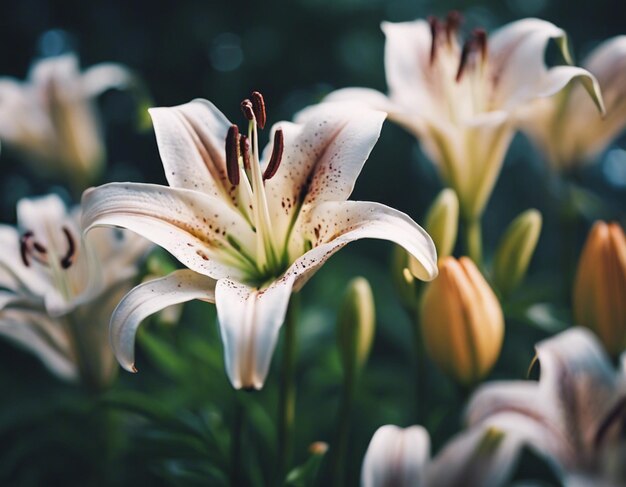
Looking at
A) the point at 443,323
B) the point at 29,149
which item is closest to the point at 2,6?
the point at 29,149

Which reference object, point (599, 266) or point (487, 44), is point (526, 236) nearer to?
point (599, 266)

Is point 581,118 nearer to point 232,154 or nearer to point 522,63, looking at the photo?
point 522,63

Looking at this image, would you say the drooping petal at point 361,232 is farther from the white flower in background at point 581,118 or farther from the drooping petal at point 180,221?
the white flower in background at point 581,118

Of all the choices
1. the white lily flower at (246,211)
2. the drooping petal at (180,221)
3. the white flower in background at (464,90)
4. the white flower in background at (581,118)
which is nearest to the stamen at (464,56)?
the white flower in background at (464,90)

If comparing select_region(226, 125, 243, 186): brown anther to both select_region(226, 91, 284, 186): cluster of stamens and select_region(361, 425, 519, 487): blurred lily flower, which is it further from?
select_region(361, 425, 519, 487): blurred lily flower

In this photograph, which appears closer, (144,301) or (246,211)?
(144,301)

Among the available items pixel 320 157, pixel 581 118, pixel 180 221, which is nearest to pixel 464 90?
pixel 581 118

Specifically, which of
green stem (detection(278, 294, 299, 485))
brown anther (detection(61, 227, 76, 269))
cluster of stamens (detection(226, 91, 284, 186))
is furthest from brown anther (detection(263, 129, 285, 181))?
brown anther (detection(61, 227, 76, 269))
